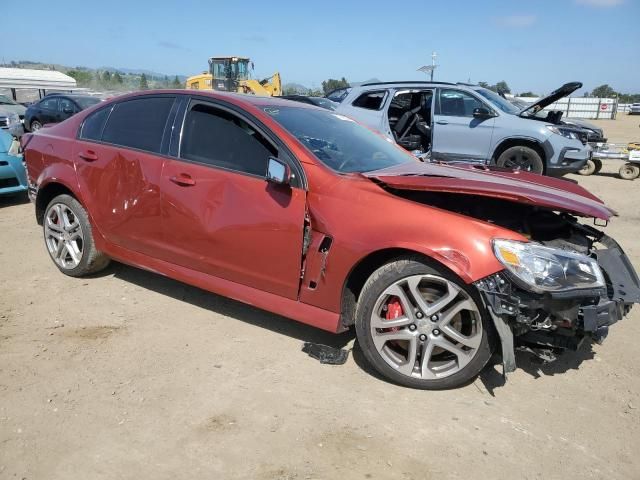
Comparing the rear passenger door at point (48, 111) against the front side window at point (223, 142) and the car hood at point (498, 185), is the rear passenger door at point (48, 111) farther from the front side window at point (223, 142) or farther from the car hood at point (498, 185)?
the car hood at point (498, 185)

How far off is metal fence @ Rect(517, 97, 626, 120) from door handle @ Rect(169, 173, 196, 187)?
4366 centimetres

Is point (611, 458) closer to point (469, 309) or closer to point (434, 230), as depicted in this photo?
point (469, 309)

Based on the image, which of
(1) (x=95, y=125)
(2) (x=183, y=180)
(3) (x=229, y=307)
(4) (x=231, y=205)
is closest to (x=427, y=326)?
(4) (x=231, y=205)

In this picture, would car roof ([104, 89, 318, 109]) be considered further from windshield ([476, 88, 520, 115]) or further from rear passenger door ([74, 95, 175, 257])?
windshield ([476, 88, 520, 115])

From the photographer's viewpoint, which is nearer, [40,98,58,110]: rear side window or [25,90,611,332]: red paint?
[25,90,611,332]: red paint

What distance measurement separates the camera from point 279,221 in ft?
10.3

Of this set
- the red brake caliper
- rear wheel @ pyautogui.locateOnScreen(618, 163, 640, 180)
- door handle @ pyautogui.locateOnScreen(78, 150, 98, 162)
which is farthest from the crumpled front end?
rear wheel @ pyautogui.locateOnScreen(618, 163, 640, 180)

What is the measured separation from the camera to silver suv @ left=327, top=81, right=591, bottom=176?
886 cm

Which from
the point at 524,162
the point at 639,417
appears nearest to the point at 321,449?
the point at 639,417

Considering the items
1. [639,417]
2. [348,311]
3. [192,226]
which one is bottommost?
[639,417]

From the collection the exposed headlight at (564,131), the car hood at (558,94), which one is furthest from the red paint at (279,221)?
the exposed headlight at (564,131)

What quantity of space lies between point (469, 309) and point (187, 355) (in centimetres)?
181

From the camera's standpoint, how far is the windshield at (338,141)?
133 inches

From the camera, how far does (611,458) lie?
2.45m
